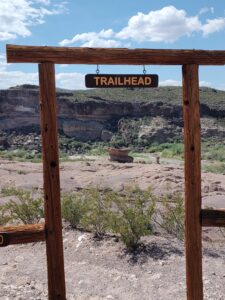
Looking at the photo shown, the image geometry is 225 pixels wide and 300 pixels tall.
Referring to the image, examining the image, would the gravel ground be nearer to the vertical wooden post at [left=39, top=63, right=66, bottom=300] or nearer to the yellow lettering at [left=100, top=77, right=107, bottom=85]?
the vertical wooden post at [left=39, top=63, right=66, bottom=300]

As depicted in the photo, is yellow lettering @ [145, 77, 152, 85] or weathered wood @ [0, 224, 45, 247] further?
yellow lettering @ [145, 77, 152, 85]

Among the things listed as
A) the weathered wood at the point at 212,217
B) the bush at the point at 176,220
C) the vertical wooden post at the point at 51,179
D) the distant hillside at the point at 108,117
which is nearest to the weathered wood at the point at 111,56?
the vertical wooden post at the point at 51,179

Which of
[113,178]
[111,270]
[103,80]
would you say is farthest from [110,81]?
[113,178]

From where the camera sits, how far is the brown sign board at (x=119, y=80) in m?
4.47

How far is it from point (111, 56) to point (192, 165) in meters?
1.28

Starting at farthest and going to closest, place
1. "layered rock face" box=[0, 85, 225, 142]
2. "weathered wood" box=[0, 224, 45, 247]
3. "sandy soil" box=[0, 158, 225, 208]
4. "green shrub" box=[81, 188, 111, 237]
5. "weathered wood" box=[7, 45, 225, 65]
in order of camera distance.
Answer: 1. "layered rock face" box=[0, 85, 225, 142]
2. "sandy soil" box=[0, 158, 225, 208]
3. "green shrub" box=[81, 188, 111, 237]
4. "weathered wood" box=[0, 224, 45, 247]
5. "weathered wood" box=[7, 45, 225, 65]

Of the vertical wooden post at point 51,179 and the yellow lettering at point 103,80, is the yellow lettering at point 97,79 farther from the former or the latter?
the vertical wooden post at point 51,179

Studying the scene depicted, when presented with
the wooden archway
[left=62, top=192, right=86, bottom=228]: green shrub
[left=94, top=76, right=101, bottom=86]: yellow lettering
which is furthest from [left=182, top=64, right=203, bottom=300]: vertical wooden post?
[left=62, top=192, right=86, bottom=228]: green shrub

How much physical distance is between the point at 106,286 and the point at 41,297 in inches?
34.8

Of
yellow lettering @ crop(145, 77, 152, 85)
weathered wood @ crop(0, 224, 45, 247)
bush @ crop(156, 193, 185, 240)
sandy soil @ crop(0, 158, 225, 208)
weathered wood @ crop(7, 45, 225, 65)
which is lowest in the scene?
sandy soil @ crop(0, 158, 225, 208)

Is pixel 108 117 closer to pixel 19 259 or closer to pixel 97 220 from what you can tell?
pixel 97 220

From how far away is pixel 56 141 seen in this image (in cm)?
435

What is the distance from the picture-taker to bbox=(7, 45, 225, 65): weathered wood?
13.8 feet

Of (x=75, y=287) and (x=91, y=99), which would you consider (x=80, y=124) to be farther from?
(x=75, y=287)
